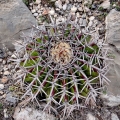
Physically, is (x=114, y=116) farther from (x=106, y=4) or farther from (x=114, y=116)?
(x=106, y=4)

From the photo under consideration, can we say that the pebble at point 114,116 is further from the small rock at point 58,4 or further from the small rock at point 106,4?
the small rock at point 58,4

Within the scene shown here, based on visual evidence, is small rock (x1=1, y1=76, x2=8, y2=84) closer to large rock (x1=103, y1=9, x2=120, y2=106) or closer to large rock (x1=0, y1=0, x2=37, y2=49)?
large rock (x1=0, y1=0, x2=37, y2=49)

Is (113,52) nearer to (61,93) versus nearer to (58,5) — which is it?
(61,93)

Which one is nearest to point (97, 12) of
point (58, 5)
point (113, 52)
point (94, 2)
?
point (94, 2)

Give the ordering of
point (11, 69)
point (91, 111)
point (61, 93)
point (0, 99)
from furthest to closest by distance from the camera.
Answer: point (11, 69), point (0, 99), point (91, 111), point (61, 93)

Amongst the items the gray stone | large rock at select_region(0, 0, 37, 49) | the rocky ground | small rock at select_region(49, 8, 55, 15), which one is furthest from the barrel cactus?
small rock at select_region(49, 8, 55, 15)

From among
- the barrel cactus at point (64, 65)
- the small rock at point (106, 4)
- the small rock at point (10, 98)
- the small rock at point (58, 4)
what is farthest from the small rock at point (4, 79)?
the small rock at point (106, 4)
